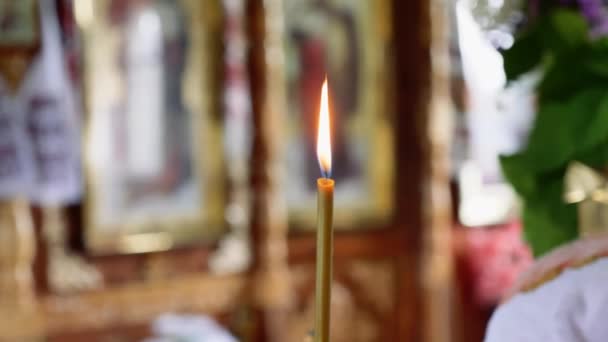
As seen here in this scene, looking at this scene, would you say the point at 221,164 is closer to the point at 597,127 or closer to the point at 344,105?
the point at 344,105

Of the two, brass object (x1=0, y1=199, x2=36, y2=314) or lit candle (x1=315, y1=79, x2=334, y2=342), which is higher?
lit candle (x1=315, y1=79, x2=334, y2=342)

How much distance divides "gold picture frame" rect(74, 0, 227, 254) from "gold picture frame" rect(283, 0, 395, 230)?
25 centimetres

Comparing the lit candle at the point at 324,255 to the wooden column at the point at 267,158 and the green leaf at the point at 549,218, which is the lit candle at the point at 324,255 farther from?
the wooden column at the point at 267,158

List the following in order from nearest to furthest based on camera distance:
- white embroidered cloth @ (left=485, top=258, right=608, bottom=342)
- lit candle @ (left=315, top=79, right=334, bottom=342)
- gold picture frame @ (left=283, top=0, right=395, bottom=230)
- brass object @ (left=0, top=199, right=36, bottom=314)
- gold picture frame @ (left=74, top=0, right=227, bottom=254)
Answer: lit candle @ (left=315, top=79, right=334, bottom=342) → white embroidered cloth @ (left=485, top=258, right=608, bottom=342) → brass object @ (left=0, top=199, right=36, bottom=314) → gold picture frame @ (left=74, top=0, right=227, bottom=254) → gold picture frame @ (left=283, top=0, right=395, bottom=230)

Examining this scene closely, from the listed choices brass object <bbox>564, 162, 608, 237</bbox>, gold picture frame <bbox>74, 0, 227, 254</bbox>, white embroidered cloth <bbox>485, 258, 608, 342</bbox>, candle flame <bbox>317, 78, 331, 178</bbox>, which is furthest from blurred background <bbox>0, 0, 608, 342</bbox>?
candle flame <bbox>317, 78, 331, 178</bbox>

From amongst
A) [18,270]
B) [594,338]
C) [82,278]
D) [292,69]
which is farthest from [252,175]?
[594,338]

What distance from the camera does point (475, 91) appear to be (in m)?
2.29

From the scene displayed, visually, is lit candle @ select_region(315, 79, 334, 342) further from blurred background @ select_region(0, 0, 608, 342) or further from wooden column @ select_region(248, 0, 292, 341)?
wooden column @ select_region(248, 0, 292, 341)

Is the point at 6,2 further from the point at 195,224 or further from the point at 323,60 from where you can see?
the point at 323,60

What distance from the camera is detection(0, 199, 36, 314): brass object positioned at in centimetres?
168

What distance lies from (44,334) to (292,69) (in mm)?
1008

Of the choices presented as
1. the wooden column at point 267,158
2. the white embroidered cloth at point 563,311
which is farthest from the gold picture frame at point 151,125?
the white embroidered cloth at point 563,311

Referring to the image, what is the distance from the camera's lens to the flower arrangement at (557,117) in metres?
0.65

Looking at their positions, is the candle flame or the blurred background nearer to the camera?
the candle flame
